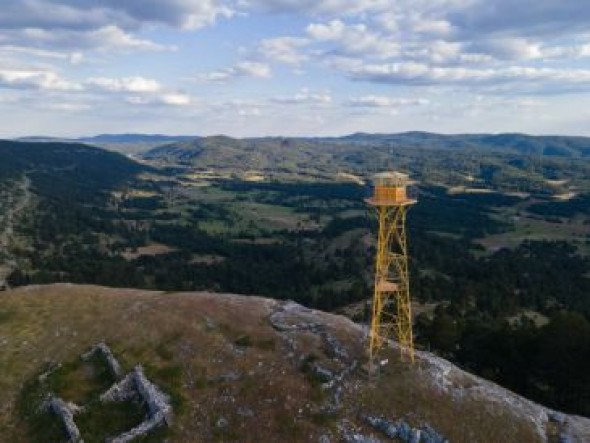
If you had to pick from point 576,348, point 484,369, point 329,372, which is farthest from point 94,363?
point 576,348

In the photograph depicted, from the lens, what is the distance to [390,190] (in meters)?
56.0

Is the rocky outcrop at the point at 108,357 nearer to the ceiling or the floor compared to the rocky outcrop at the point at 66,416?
nearer to the ceiling

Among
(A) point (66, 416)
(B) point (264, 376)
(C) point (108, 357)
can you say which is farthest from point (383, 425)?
(C) point (108, 357)

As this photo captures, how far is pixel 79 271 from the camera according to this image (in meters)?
198

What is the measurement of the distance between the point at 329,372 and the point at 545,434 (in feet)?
66.4

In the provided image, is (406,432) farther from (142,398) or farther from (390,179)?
(142,398)

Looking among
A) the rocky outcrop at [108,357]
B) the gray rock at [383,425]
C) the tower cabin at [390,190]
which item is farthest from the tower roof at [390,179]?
the rocky outcrop at [108,357]

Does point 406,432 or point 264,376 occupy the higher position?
point 264,376

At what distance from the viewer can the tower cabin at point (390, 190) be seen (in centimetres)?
5573

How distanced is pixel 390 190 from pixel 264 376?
21323 mm

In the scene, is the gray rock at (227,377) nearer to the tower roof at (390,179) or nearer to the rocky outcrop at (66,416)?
the rocky outcrop at (66,416)

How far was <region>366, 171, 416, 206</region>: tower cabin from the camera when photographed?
55731mm

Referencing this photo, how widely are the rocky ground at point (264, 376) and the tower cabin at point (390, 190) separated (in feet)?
55.7

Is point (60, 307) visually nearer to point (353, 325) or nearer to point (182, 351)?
point (182, 351)
